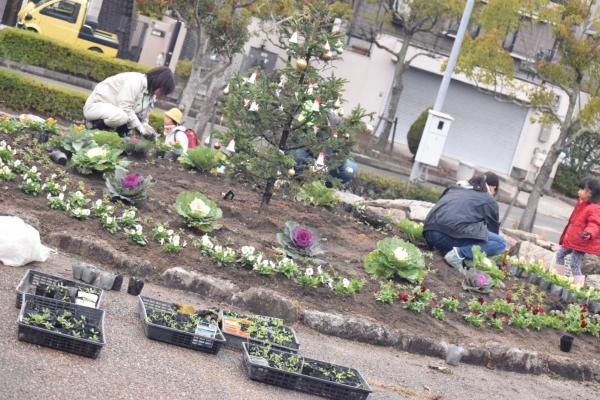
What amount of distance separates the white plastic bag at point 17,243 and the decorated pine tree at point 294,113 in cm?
343

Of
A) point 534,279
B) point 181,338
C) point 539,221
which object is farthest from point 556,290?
point 539,221

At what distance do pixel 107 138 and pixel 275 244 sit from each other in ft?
8.15

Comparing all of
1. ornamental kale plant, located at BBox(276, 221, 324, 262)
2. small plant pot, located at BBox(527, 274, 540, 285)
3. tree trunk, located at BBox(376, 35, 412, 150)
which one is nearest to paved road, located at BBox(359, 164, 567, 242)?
tree trunk, located at BBox(376, 35, 412, 150)

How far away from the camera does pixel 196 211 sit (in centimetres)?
809

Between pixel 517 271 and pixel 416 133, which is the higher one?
pixel 416 133

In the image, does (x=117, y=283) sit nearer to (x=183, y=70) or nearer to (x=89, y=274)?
(x=89, y=274)

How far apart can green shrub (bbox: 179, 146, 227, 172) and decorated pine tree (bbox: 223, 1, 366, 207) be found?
1.29 m

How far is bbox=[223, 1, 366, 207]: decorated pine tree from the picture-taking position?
9461mm

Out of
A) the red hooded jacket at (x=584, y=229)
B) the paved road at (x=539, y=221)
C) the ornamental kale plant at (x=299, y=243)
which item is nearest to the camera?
the ornamental kale plant at (x=299, y=243)

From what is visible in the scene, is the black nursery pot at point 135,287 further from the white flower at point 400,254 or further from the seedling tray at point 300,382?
the white flower at point 400,254

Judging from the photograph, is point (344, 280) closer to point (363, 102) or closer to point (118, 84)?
point (118, 84)

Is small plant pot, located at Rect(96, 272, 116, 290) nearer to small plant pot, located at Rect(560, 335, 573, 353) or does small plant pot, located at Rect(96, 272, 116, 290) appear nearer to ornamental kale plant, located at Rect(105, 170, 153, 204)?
ornamental kale plant, located at Rect(105, 170, 153, 204)

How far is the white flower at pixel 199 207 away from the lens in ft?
26.6

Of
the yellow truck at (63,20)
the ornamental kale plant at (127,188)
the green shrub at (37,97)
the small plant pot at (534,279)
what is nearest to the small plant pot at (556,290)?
the small plant pot at (534,279)
